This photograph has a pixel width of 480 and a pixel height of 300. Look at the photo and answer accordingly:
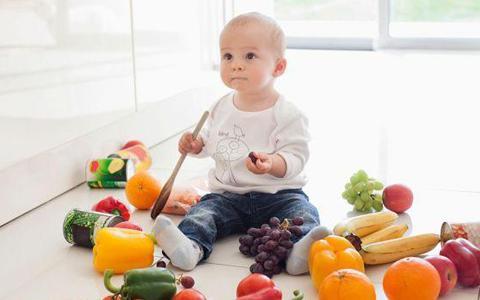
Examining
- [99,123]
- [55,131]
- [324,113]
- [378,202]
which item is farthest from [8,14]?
[324,113]

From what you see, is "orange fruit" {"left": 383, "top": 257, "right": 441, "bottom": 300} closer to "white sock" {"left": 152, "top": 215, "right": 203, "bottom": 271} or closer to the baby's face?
"white sock" {"left": 152, "top": 215, "right": 203, "bottom": 271}

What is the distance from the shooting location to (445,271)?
198cm

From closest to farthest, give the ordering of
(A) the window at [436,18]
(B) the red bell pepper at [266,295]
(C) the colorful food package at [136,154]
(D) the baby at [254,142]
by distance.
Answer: (B) the red bell pepper at [266,295] → (D) the baby at [254,142] → (C) the colorful food package at [136,154] → (A) the window at [436,18]

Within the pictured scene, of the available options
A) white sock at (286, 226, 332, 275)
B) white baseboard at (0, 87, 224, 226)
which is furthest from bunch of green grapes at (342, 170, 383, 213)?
white baseboard at (0, 87, 224, 226)

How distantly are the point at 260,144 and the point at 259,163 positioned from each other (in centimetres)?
18

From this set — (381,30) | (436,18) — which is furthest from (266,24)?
(436,18)

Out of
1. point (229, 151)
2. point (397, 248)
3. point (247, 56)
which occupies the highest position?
point (247, 56)

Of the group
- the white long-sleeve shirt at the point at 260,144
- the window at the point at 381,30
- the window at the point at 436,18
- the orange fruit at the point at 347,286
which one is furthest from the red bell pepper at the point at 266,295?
the window at the point at 436,18

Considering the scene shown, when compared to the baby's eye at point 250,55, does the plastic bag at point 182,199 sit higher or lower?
lower

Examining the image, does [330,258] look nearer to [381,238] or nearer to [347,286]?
[347,286]

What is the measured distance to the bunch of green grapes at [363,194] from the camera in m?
2.55

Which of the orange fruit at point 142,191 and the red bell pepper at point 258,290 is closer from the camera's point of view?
the red bell pepper at point 258,290

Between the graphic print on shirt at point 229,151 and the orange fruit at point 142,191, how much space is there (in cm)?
24

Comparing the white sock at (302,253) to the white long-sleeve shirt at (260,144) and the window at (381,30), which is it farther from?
the window at (381,30)
